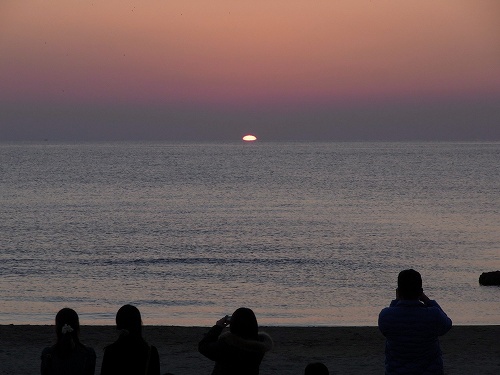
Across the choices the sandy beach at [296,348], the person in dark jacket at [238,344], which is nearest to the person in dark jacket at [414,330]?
the person in dark jacket at [238,344]

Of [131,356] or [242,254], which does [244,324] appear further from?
[242,254]

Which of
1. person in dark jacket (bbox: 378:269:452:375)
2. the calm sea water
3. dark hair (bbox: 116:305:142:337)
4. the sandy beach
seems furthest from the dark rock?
dark hair (bbox: 116:305:142:337)

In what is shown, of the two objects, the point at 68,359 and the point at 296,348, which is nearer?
the point at 68,359

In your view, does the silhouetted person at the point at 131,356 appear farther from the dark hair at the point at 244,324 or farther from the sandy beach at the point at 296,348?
the sandy beach at the point at 296,348

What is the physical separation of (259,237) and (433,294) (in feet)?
58.0

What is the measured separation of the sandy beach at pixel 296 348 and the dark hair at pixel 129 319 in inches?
261

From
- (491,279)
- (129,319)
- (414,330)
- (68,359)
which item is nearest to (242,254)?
(491,279)

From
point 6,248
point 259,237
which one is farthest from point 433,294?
point 6,248

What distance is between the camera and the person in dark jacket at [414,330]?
607cm

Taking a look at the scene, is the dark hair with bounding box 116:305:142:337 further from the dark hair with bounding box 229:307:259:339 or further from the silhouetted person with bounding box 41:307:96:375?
the dark hair with bounding box 229:307:259:339

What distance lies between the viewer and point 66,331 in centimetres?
553

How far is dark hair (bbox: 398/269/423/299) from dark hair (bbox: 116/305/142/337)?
1851 millimetres

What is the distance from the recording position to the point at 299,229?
153 ft

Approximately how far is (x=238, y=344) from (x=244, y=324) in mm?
138
